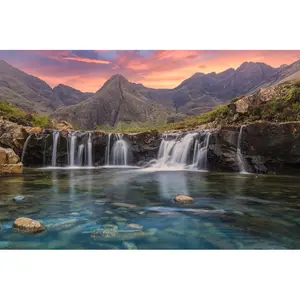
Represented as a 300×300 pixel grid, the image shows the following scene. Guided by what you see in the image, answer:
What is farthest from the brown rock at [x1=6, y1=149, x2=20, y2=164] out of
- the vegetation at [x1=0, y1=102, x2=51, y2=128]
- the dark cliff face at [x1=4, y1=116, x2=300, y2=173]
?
the vegetation at [x1=0, y1=102, x2=51, y2=128]

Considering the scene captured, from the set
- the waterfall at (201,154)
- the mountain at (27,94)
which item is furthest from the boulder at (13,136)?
the waterfall at (201,154)

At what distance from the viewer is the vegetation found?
55.2ft

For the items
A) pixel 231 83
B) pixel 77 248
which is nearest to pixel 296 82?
pixel 231 83

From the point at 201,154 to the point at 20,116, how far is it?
11.0m

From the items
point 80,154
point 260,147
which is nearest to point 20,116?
point 80,154

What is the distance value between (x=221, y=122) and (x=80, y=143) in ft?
25.0

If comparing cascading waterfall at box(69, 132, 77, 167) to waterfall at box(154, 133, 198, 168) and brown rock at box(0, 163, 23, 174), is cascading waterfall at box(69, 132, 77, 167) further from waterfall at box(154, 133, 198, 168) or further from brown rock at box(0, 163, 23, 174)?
waterfall at box(154, 133, 198, 168)

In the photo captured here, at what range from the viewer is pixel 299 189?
7.77 metres

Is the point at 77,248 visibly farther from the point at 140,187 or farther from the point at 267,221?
the point at 140,187

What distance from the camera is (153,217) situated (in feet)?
15.9

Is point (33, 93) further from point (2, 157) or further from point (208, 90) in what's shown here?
point (208, 90)

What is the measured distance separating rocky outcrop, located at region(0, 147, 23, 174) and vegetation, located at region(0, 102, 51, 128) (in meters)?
5.60

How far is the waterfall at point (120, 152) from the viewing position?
15.8m

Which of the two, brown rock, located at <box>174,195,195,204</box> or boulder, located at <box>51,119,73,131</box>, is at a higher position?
boulder, located at <box>51,119,73,131</box>
